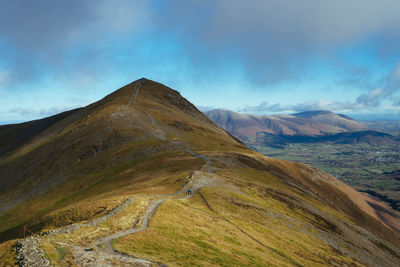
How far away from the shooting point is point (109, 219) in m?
36.7

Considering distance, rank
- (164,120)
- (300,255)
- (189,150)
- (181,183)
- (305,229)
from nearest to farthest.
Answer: (300,255)
(305,229)
(181,183)
(189,150)
(164,120)

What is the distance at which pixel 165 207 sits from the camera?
45094 millimetres

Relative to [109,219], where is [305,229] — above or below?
below

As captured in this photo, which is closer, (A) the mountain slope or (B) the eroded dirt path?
(B) the eroded dirt path

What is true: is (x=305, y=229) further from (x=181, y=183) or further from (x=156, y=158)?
(x=156, y=158)

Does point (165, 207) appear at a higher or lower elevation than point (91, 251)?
lower

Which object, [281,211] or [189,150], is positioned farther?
[189,150]

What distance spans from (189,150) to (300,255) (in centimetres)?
7843

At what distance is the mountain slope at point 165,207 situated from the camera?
30.1 meters

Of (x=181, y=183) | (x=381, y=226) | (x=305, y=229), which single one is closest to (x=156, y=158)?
(x=181, y=183)

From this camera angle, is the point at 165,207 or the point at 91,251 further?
the point at 165,207

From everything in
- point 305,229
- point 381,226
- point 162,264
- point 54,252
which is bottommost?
point 381,226

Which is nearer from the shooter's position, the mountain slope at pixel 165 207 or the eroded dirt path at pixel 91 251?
the eroded dirt path at pixel 91 251

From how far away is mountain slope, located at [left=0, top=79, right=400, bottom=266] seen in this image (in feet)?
98.8
